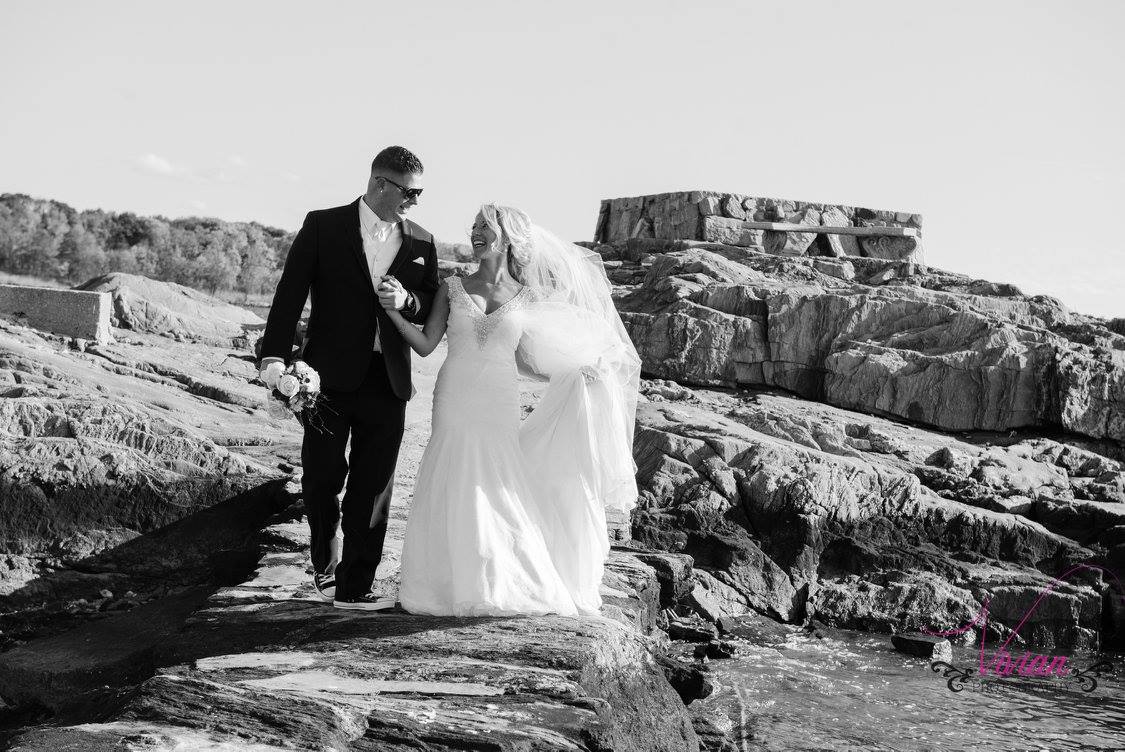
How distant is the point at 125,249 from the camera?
172 ft

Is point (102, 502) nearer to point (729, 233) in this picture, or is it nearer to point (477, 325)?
point (477, 325)

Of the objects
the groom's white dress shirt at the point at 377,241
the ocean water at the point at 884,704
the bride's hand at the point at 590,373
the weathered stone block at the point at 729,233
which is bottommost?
the ocean water at the point at 884,704

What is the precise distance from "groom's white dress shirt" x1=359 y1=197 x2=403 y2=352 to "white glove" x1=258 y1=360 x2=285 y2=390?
0.52 m

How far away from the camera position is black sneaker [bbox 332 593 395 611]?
535 cm

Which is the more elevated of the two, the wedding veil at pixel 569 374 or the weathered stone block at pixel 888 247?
the weathered stone block at pixel 888 247

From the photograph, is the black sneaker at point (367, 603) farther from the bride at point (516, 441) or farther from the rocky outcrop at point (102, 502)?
the rocky outcrop at point (102, 502)

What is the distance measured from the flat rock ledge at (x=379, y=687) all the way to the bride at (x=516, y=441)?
0.69 feet

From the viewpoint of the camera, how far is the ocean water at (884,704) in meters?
7.73

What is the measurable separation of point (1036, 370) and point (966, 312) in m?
1.92

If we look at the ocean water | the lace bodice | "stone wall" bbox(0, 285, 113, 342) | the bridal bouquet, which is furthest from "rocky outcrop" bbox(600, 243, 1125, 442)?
the bridal bouquet

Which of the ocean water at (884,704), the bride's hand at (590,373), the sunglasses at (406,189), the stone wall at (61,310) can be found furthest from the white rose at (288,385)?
the stone wall at (61,310)

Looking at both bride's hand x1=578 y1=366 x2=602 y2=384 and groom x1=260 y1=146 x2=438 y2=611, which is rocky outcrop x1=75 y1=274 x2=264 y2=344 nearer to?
groom x1=260 y1=146 x2=438 y2=611

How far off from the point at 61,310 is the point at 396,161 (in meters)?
13.1

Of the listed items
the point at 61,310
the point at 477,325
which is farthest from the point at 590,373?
the point at 61,310
